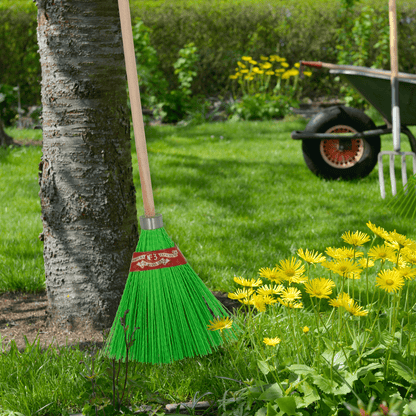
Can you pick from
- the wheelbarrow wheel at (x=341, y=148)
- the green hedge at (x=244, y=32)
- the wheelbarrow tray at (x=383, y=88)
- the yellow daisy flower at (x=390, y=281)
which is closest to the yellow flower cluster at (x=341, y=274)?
the yellow daisy flower at (x=390, y=281)

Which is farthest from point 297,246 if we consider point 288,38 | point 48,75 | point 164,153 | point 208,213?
point 288,38

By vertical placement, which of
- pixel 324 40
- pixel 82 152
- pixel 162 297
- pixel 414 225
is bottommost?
pixel 414 225

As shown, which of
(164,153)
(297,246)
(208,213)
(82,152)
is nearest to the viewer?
(82,152)

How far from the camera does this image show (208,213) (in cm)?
370

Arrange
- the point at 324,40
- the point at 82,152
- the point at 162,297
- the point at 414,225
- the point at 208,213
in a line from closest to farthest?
the point at 162,297
the point at 82,152
the point at 414,225
the point at 208,213
the point at 324,40

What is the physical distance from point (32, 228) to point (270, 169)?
2399 millimetres

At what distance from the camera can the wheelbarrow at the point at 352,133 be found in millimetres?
4223

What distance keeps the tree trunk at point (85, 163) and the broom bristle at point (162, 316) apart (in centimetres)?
39

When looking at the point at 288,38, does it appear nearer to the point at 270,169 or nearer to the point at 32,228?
the point at 270,169

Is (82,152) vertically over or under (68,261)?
over

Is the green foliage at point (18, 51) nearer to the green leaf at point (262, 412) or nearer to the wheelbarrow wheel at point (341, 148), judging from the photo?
the wheelbarrow wheel at point (341, 148)

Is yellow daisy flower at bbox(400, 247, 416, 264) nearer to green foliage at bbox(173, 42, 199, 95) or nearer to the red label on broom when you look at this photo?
the red label on broom

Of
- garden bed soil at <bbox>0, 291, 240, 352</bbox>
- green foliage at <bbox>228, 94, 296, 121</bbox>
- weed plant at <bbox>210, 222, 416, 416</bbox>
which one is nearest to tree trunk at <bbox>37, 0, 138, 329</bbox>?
garden bed soil at <bbox>0, 291, 240, 352</bbox>

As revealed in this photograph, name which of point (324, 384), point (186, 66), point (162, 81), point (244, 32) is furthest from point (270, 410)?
point (244, 32)
